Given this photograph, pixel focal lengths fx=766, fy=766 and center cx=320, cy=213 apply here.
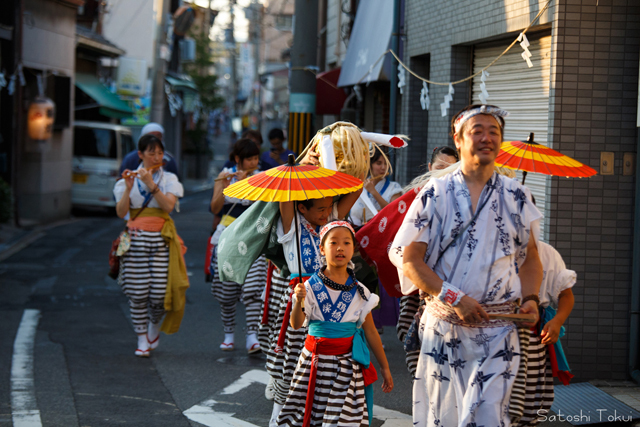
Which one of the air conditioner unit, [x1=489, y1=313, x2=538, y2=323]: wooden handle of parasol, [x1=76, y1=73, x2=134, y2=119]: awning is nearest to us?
[x1=489, y1=313, x2=538, y2=323]: wooden handle of parasol

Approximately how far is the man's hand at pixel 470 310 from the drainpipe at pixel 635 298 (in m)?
3.15

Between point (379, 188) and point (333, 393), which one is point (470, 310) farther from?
point (379, 188)

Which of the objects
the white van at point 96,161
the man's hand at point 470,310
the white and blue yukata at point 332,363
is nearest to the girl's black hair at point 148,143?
the white and blue yukata at point 332,363

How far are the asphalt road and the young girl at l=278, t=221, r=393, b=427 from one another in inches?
46.9

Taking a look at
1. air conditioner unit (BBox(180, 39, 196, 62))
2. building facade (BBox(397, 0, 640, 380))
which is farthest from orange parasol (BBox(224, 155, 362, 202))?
air conditioner unit (BBox(180, 39, 196, 62))

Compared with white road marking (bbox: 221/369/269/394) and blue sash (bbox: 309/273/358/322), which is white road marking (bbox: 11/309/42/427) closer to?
white road marking (bbox: 221/369/269/394)

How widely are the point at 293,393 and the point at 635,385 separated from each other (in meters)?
3.18

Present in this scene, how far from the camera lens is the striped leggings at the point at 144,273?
689 cm

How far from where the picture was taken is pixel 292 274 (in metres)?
4.70

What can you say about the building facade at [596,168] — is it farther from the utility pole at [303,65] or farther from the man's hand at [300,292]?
the utility pole at [303,65]

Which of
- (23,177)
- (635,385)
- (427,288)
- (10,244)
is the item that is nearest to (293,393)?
(427,288)

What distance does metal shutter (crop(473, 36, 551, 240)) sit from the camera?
21.4 feet

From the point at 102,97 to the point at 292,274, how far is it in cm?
2021

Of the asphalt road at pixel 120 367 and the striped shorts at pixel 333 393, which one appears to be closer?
the striped shorts at pixel 333 393
